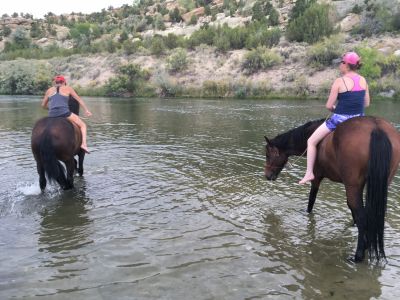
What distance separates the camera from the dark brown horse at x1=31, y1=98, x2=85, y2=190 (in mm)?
7605

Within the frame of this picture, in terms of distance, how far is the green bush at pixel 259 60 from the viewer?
138 feet

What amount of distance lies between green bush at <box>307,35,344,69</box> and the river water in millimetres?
32199

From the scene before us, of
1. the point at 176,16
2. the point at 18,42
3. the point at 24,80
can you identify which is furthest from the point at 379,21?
the point at 18,42

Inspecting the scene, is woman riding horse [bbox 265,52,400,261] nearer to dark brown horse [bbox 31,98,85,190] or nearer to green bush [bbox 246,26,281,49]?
dark brown horse [bbox 31,98,85,190]

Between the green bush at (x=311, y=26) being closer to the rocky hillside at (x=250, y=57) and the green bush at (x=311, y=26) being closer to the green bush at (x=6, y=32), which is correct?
the rocky hillside at (x=250, y=57)

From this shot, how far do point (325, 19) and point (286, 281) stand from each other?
46.7m

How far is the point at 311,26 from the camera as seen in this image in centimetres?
4597

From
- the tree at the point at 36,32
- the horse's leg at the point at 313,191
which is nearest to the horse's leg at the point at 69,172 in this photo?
the horse's leg at the point at 313,191

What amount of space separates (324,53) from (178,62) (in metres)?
15.9

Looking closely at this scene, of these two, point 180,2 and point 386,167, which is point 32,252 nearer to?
point 386,167

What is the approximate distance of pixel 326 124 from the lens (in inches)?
237

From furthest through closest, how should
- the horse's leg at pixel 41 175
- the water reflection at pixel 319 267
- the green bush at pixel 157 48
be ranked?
the green bush at pixel 157 48
the horse's leg at pixel 41 175
the water reflection at pixel 319 267

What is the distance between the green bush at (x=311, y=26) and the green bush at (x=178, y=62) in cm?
1251

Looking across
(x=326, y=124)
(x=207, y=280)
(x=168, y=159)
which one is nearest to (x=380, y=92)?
(x=168, y=159)
